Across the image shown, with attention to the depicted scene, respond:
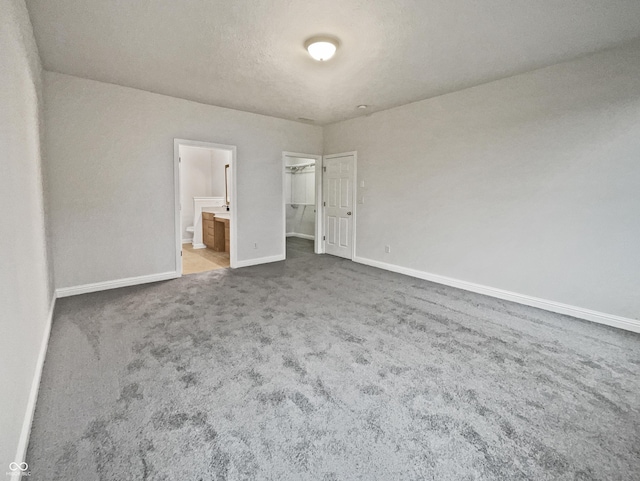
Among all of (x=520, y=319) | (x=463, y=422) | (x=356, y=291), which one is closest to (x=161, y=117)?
(x=356, y=291)

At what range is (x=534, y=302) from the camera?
12.0 ft

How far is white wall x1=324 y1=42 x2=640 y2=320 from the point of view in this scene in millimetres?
3027

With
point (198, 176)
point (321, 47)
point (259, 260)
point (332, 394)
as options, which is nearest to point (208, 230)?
point (198, 176)

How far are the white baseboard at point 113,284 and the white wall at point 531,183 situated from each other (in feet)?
11.9

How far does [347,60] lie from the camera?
3.24 metres

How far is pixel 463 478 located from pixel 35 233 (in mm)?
3251

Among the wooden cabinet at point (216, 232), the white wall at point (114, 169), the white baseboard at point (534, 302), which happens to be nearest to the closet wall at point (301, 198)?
the wooden cabinet at point (216, 232)

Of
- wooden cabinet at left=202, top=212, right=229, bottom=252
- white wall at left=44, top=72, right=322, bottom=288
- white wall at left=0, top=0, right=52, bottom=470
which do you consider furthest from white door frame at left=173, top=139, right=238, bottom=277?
white wall at left=0, top=0, right=52, bottom=470

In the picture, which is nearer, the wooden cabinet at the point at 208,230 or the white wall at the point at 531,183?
the white wall at the point at 531,183

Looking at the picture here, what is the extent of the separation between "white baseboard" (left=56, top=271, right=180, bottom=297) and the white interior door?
10.00ft

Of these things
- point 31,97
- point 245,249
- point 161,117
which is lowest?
point 245,249

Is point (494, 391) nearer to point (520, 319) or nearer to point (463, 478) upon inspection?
point (463, 478)

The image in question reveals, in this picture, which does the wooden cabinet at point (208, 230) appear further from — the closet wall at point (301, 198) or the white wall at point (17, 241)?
the white wall at point (17, 241)

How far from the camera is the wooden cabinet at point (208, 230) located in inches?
270
